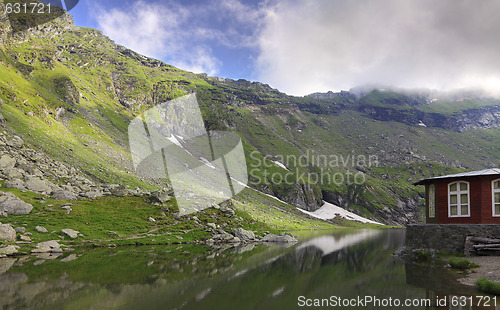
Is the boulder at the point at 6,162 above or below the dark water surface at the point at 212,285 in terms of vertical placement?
above

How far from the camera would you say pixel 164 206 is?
67.4 metres

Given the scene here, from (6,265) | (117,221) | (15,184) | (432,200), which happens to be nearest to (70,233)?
(117,221)

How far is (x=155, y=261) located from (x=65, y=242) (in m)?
19.2

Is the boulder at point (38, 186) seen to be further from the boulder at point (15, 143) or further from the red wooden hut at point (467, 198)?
the red wooden hut at point (467, 198)

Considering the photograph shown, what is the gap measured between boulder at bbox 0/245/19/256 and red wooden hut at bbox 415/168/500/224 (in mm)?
55310

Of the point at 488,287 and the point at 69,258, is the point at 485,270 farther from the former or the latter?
the point at 69,258

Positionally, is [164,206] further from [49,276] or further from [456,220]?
[456,220]

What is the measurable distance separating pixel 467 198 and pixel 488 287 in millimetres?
19595

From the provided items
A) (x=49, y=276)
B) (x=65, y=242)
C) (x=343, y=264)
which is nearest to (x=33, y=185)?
(x=65, y=242)

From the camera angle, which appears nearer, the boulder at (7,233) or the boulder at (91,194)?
the boulder at (7,233)

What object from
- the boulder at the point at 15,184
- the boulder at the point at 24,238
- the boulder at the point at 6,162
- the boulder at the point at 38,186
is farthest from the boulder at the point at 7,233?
the boulder at the point at 6,162

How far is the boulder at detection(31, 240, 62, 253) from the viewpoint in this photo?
3756 cm

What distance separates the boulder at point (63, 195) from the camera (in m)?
57.3

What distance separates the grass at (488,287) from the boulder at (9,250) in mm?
48151
